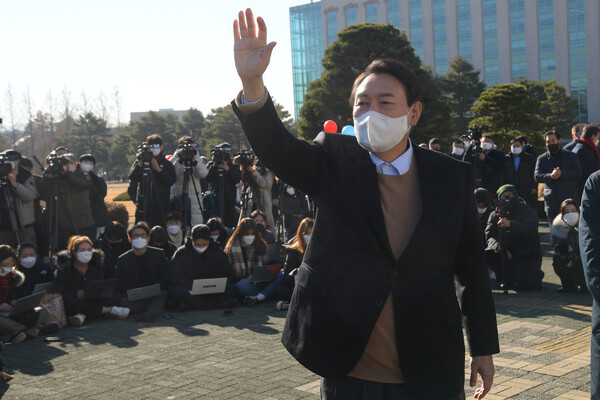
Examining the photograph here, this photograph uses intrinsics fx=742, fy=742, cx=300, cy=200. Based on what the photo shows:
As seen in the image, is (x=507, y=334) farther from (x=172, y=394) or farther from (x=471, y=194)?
(x=471, y=194)

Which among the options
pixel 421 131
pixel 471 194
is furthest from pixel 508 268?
pixel 421 131

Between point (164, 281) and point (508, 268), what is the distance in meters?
4.46

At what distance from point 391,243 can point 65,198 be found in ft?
30.0

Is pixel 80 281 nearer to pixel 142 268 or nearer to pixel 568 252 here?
pixel 142 268

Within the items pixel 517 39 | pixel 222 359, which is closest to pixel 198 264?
pixel 222 359

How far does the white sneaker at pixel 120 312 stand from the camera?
8.84 meters

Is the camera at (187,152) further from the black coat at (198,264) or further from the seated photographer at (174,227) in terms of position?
the black coat at (198,264)

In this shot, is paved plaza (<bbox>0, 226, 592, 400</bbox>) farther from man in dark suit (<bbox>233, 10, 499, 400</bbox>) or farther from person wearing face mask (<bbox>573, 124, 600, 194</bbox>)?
person wearing face mask (<bbox>573, 124, 600, 194</bbox>)

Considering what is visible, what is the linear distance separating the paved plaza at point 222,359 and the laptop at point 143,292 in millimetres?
293

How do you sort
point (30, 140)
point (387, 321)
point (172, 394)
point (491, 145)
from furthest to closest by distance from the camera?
point (30, 140) → point (491, 145) → point (172, 394) → point (387, 321)

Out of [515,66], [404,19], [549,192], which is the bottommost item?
[549,192]

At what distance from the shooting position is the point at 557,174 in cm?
1172

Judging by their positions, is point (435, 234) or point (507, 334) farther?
point (507, 334)

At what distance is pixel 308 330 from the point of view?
2516 millimetres
